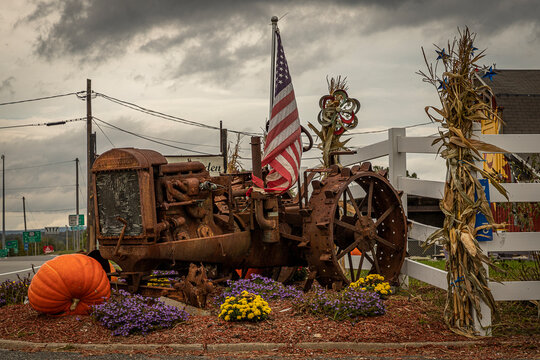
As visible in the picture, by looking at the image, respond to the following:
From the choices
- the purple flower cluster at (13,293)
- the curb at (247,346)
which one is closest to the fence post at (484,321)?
the curb at (247,346)

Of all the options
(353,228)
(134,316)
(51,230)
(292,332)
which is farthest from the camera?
(51,230)

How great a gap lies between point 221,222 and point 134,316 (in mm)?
2100

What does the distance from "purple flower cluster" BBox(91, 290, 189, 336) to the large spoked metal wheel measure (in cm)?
200

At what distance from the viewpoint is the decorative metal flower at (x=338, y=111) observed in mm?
10594

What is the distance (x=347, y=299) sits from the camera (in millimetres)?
7062

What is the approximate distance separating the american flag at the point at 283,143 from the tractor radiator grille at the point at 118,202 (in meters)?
1.93

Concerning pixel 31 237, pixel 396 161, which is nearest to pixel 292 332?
pixel 396 161

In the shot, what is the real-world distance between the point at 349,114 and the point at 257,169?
9.53 feet

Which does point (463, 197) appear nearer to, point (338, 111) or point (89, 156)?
point (338, 111)

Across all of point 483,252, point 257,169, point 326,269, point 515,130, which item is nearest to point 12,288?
point 257,169

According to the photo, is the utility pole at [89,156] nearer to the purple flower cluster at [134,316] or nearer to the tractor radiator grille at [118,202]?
the tractor radiator grille at [118,202]

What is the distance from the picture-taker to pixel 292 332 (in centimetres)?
643

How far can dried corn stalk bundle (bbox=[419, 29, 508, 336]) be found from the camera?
665cm

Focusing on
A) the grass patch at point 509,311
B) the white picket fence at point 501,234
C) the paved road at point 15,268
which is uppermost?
the white picket fence at point 501,234
